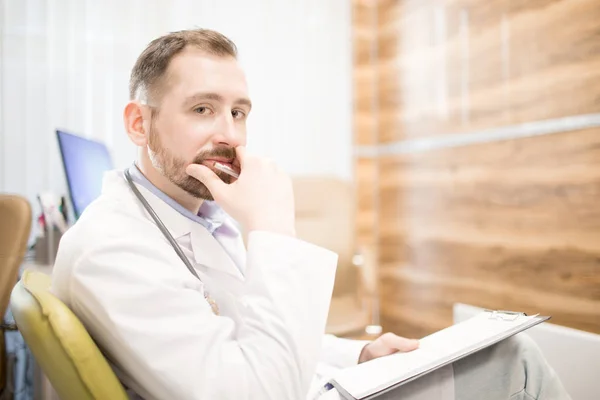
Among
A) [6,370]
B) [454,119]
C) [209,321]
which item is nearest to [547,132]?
[454,119]

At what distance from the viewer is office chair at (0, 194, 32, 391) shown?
4.31 feet

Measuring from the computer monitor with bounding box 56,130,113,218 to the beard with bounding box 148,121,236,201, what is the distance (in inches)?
29.1

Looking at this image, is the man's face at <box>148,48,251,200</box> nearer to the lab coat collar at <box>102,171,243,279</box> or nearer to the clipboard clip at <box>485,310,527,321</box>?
the lab coat collar at <box>102,171,243,279</box>

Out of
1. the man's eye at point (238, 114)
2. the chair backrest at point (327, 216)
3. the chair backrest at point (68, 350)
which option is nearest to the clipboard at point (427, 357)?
the chair backrest at point (68, 350)

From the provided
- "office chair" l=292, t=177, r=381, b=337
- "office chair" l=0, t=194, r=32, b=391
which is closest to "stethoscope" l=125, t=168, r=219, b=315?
"office chair" l=0, t=194, r=32, b=391

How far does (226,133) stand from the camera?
99cm

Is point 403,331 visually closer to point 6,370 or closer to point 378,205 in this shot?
point 378,205

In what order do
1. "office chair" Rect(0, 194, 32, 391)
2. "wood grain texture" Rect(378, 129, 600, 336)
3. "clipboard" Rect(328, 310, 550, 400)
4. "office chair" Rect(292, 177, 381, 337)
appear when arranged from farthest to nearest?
"office chair" Rect(292, 177, 381, 337) → "wood grain texture" Rect(378, 129, 600, 336) → "office chair" Rect(0, 194, 32, 391) → "clipboard" Rect(328, 310, 550, 400)

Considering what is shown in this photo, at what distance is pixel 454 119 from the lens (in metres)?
2.40

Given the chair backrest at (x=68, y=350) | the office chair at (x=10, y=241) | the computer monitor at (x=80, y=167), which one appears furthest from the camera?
the computer monitor at (x=80, y=167)

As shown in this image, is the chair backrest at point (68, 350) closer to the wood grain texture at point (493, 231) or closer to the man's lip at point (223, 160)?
the man's lip at point (223, 160)

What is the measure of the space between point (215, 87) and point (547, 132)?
63.0 inches

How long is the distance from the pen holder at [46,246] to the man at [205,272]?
84 centimetres

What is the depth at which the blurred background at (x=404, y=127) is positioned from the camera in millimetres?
1829
